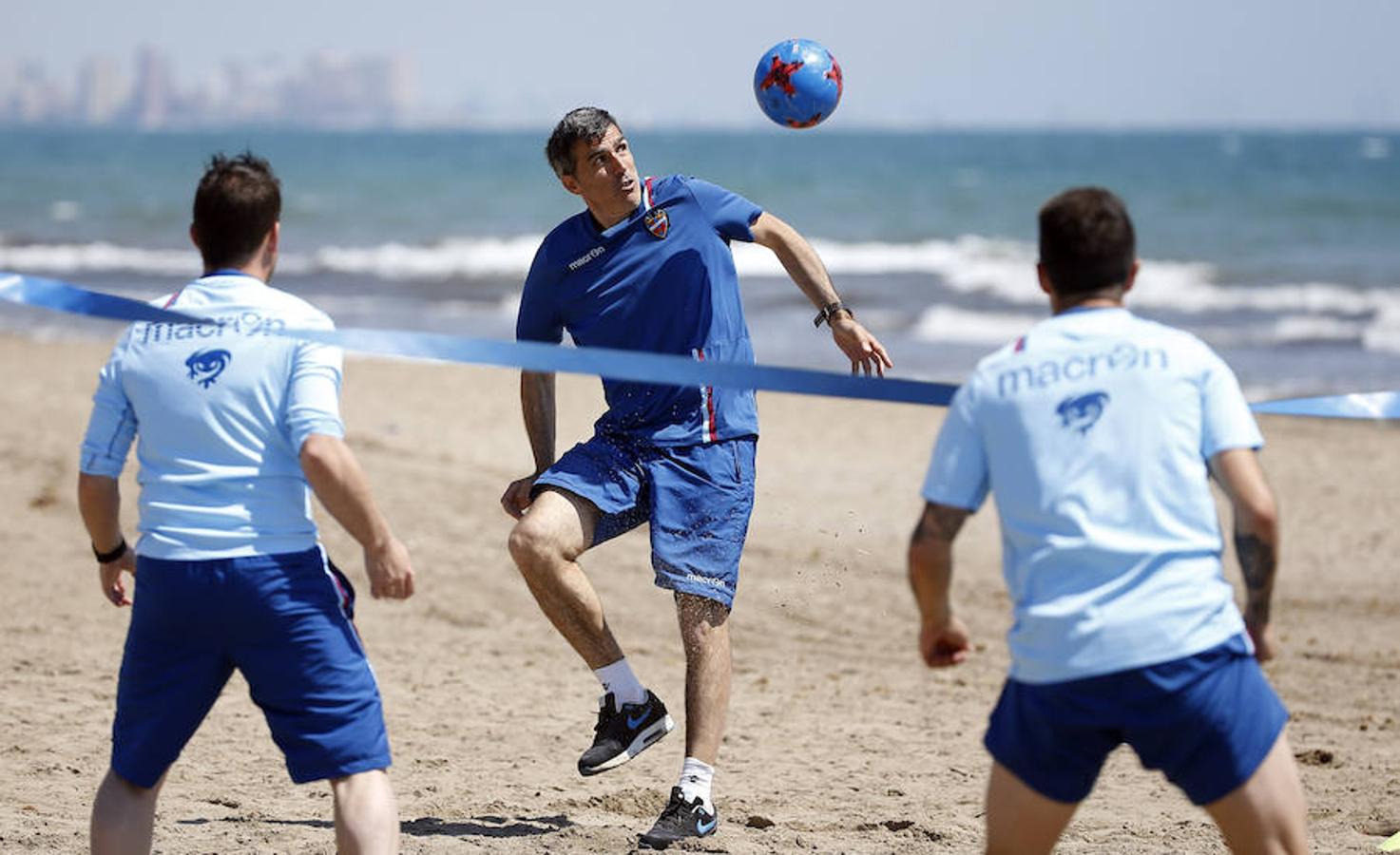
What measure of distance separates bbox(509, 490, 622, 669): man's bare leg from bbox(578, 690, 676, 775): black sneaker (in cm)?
17

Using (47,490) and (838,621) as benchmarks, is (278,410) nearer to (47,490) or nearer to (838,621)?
(838,621)

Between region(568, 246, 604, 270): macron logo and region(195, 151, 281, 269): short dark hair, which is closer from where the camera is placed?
region(195, 151, 281, 269): short dark hair

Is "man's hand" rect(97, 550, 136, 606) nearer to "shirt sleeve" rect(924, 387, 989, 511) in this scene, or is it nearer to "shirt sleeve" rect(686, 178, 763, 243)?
"shirt sleeve" rect(924, 387, 989, 511)

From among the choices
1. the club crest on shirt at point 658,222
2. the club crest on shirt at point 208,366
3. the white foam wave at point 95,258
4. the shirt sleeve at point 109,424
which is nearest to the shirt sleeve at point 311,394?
the club crest on shirt at point 208,366

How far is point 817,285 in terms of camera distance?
527 cm

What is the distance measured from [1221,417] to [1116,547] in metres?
0.32

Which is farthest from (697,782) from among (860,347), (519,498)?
(860,347)

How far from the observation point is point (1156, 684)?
3.14 meters

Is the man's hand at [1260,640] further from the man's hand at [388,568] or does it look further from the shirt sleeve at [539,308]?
the shirt sleeve at [539,308]

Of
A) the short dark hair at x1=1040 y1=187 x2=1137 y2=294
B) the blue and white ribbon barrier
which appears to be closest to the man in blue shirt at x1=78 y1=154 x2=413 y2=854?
the blue and white ribbon barrier

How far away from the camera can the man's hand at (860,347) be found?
5.07m

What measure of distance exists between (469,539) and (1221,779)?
6550mm

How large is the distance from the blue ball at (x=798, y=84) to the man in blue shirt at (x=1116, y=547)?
2.61m

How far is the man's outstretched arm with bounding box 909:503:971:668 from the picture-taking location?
326 cm
